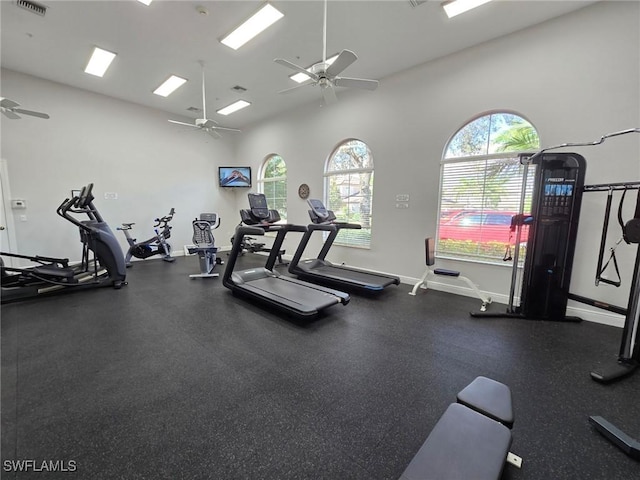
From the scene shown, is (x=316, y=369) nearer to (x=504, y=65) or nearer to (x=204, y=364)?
(x=204, y=364)

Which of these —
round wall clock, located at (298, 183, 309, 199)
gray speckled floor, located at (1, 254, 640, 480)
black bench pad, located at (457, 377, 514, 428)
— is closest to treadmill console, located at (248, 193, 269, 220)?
round wall clock, located at (298, 183, 309, 199)

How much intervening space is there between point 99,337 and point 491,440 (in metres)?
3.61

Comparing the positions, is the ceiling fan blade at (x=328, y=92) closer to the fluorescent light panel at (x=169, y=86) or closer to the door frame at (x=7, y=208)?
the fluorescent light panel at (x=169, y=86)

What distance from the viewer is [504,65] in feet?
12.8

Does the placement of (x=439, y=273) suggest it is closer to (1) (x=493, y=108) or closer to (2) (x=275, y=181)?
(1) (x=493, y=108)

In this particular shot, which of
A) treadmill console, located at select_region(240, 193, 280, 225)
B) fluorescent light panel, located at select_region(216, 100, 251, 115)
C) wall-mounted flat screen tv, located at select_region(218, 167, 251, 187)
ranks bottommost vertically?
treadmill console, located at select_region(240, 193, 280, 225)

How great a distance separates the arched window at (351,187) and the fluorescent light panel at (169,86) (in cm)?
358

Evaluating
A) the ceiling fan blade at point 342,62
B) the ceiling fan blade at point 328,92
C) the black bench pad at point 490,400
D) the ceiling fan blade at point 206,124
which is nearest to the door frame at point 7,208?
the ceiling fan blade at point 206,124

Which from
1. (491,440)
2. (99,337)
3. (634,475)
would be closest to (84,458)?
(99,337)

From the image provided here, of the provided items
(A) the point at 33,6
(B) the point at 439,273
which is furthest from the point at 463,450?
(A) the point at 33,6

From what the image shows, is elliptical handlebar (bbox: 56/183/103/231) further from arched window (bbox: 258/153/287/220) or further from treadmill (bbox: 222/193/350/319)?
arched window (bbox: 258/153/287/220)

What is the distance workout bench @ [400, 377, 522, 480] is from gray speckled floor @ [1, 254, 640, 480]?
36cm

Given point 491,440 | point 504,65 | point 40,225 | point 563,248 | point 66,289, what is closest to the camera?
point 491,440

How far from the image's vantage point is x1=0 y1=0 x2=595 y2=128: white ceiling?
341 cm
